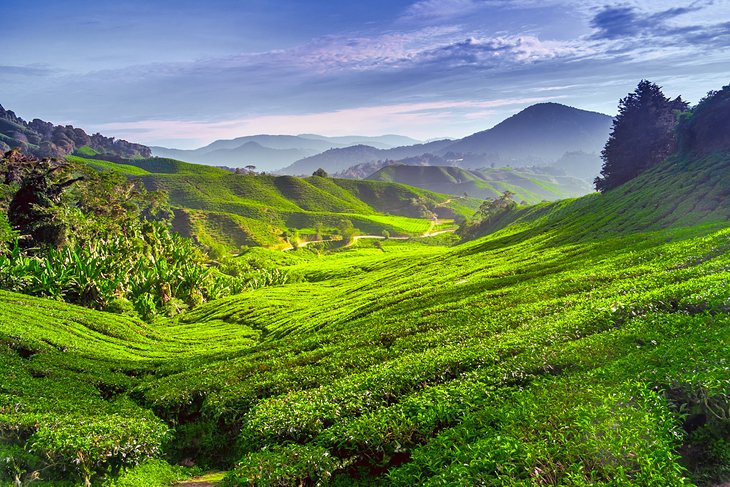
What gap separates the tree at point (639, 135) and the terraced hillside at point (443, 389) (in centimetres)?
6832

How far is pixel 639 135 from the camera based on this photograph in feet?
317

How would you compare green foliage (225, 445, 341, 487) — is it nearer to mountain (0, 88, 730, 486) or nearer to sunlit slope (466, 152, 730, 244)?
mountain (0, 88, 730, 486)

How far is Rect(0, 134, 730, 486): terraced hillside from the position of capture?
36.3ft

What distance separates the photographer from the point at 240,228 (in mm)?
195875

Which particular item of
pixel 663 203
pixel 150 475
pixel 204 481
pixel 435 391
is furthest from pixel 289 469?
pixel 663 203

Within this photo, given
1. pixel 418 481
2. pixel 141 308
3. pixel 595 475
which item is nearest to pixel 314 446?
pixel 418 481

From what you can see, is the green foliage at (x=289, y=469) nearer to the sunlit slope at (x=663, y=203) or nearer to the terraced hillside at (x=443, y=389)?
the terraced hillside at (x=443, y=389)

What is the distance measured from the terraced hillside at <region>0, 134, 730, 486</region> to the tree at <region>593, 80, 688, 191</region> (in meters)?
68.3

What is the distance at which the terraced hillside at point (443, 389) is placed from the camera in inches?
435

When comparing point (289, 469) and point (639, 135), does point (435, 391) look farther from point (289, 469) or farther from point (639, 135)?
point (639, 135)

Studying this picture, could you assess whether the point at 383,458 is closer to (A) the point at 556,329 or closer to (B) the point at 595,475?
(B) the point at 595,475

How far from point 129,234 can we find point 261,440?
234 feet

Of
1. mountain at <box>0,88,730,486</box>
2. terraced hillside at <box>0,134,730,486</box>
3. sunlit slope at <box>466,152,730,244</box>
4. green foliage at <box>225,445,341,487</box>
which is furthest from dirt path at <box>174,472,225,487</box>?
sunlit slope at <box>466,152,730,244</box>

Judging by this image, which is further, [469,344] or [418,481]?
[469,344]
